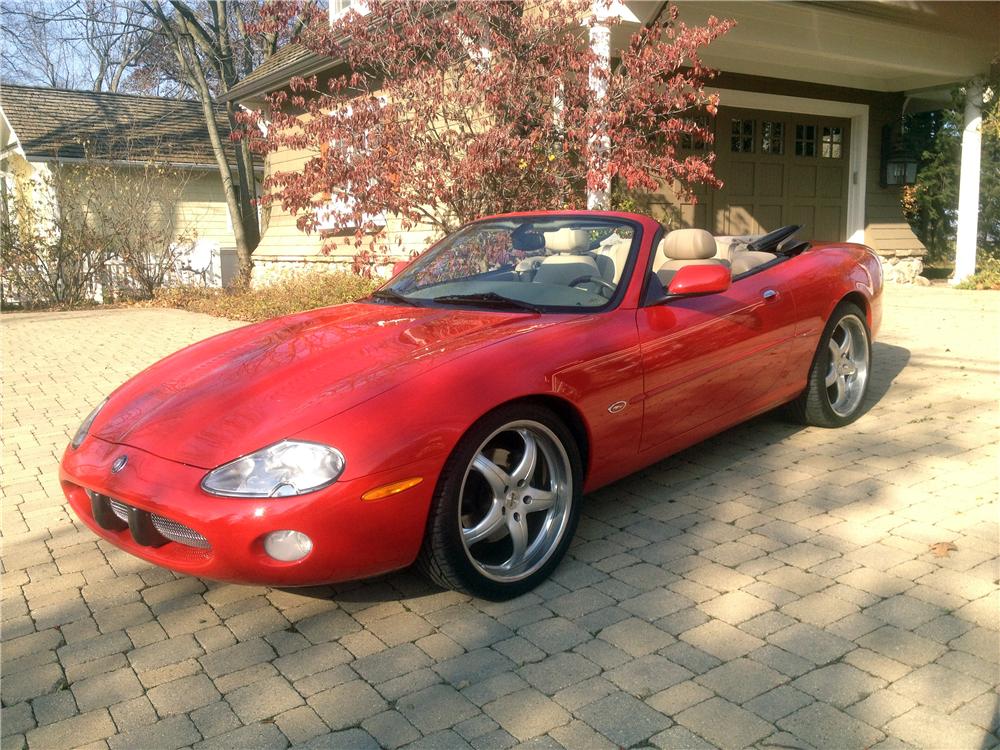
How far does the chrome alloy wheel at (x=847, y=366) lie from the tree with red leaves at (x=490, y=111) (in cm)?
374

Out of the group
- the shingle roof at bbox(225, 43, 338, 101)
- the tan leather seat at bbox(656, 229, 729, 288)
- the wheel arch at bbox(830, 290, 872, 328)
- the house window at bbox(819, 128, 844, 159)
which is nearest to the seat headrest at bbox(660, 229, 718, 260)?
the tan leather seat at bbox(656, 229, 729, 288)

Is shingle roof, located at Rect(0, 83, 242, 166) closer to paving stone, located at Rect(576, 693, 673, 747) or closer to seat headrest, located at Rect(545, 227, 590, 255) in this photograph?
seat headrest, located at Rect(545, 227, 590, 255)

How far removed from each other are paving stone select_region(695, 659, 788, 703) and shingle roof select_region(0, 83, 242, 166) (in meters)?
18.9

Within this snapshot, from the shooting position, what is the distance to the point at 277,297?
515 inches

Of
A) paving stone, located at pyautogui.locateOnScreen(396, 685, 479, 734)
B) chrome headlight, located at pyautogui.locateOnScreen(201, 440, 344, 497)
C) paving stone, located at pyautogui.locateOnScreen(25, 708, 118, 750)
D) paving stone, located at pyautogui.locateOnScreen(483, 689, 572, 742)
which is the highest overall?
chrome headlight, located at pyautogui.locateOnScreen(201, 440, 344, 497)

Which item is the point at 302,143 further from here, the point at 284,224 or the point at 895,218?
the point at 895,218

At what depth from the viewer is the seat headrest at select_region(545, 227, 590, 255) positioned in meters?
4.23

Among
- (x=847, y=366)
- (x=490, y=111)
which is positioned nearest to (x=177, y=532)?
(x=847, y=366)

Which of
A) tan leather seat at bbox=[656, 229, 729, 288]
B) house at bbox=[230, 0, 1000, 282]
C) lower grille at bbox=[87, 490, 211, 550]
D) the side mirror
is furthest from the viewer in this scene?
A: house at bbox=[230, 0, 1000, 282]

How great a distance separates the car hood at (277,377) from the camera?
9.76 feet

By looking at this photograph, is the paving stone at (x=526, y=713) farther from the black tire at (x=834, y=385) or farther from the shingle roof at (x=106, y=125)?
the shingle roof at (x=106, y=125)

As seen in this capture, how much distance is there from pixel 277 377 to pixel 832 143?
13767 mm

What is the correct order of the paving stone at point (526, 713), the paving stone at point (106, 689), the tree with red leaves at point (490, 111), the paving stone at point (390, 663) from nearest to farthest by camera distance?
1. the paving stone at point (526, 713)
2. the paving stone at point (106, 689)
3. the paving stone at point (390, 663)
4. the tree with red leaves at point (490, 111)

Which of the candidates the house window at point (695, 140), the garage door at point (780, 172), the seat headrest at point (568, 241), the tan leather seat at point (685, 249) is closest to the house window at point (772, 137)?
the garage door at point (780, 172)
